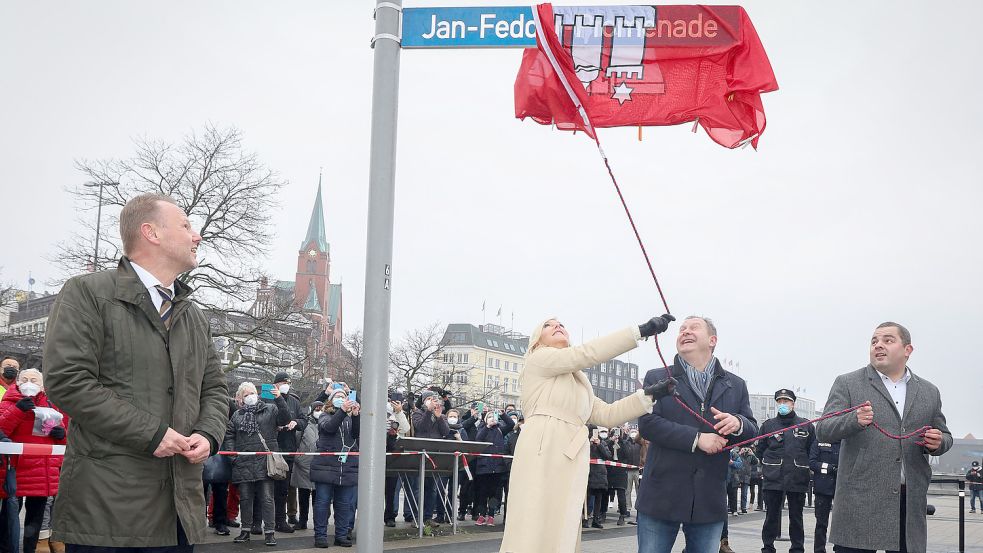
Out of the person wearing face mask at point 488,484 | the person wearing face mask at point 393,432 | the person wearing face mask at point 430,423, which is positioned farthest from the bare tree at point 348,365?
the person wearing face mask at point 393,432

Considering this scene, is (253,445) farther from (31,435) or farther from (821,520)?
(821,520)

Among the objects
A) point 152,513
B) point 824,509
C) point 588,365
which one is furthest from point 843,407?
point 824,509

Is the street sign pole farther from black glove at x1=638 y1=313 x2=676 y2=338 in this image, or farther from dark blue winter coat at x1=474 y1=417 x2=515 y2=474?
dark blue winter coat at x1=474 y1=417 x2=515 y2=474

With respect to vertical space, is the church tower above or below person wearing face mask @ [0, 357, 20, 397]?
above

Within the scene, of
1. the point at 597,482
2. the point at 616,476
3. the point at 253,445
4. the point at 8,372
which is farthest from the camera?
the point at 616,476

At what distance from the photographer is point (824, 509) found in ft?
40.4

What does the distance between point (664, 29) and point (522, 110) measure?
3.91 ft

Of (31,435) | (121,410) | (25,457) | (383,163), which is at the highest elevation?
(383,163)

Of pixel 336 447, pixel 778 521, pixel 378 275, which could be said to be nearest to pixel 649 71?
pixel 378 275

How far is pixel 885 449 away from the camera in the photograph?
5883 mm

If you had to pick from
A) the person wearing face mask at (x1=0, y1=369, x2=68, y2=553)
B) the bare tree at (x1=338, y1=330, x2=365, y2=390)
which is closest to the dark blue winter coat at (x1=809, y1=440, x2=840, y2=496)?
the person wearing face mask at (x1=0, y1=369, x2=68, y2=553)

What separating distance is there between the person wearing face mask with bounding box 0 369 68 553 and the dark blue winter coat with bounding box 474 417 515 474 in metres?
7.97

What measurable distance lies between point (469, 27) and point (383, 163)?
1.13 metres

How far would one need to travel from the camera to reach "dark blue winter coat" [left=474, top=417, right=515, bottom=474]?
1564cm
